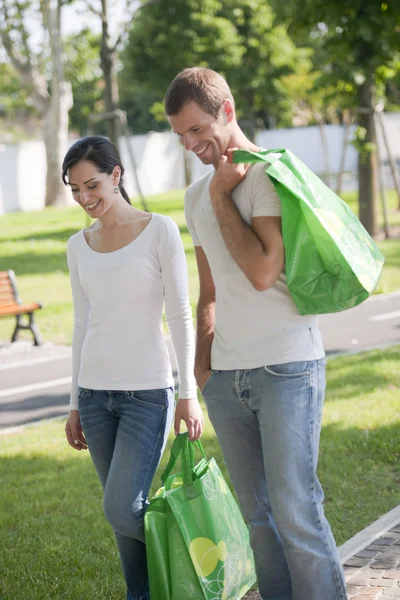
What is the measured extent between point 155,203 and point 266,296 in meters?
26.9

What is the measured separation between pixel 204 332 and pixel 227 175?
0.67m

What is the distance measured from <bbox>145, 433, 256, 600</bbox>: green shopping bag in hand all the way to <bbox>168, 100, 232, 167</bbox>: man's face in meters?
1.12

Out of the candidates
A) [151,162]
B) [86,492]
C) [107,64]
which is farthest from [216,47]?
[86,492]

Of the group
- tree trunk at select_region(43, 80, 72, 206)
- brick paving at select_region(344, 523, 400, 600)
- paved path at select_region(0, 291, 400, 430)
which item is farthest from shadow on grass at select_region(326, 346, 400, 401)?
tree trunk at select_region(43, 80, 72, 206)

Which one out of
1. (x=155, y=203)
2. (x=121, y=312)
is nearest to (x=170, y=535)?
(x=121, y=312)

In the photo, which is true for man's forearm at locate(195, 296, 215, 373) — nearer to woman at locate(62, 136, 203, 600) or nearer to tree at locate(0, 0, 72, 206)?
woman at locate(62, 136, 203, 600)

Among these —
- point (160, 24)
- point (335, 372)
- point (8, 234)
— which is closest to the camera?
point (335, 372)

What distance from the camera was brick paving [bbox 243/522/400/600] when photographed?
377 centimetres

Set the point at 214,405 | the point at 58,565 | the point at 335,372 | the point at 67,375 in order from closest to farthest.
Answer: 1. the point at 214,405
2. the point at 58,565
3. the point at 335,372
4. the point at 67,375

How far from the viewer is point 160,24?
97.5 feet

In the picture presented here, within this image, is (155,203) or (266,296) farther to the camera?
(155,203)

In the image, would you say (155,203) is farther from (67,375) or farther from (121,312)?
(121,312)

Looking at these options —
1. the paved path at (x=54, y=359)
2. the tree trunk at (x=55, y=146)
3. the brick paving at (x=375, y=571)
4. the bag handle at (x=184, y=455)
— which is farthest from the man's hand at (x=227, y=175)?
the tree trunk at (x=55, y=146)

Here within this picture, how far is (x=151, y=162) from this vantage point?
41125 millimetres
